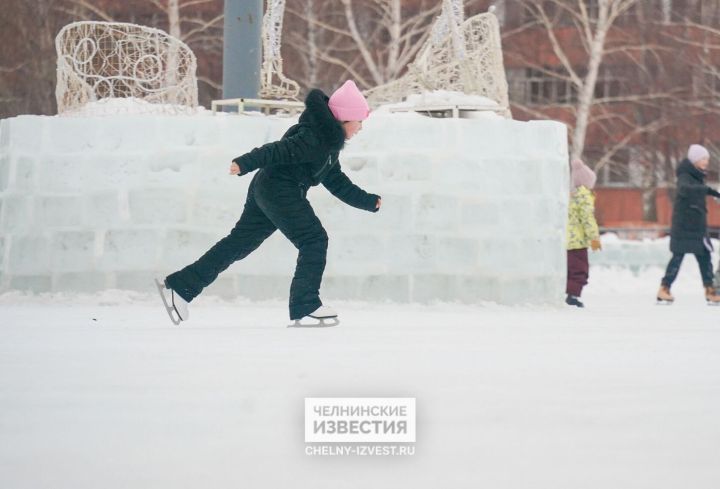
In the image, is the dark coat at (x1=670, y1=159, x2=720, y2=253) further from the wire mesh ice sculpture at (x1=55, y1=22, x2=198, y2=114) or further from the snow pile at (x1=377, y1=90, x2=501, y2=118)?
the wire mesh ice sculpture at (x1=55, y1=22, x2=198, y2=114)

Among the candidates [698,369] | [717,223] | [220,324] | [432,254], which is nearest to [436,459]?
[698,369]

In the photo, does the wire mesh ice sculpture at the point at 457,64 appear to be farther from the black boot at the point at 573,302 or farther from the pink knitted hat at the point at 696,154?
the pink knitted hat at the point at 696,154

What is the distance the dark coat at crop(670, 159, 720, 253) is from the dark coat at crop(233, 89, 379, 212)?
182 inches

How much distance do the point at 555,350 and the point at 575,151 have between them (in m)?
18.3

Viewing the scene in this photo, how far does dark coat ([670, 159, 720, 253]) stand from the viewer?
10266 millimetres

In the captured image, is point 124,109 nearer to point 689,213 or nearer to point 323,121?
point 323,121

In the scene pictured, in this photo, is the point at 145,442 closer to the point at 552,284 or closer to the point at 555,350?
the point at 555,350

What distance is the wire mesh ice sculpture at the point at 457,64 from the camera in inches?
340

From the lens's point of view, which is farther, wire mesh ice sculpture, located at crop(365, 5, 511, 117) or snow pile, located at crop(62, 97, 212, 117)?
wire mesh ice sculpture, located at crop(365, 5, 511, 117)

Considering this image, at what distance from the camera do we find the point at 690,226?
1030 cm

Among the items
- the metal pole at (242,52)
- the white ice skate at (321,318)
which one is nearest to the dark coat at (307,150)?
the white ice skate at (321,318)

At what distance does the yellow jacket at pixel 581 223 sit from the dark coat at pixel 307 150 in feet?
12.1

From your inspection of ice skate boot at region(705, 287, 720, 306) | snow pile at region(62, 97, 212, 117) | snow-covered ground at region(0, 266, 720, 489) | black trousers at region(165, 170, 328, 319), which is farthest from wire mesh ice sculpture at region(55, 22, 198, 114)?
ice skate boot at region(705, 287, 720, 306)

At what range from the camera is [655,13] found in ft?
88.1
